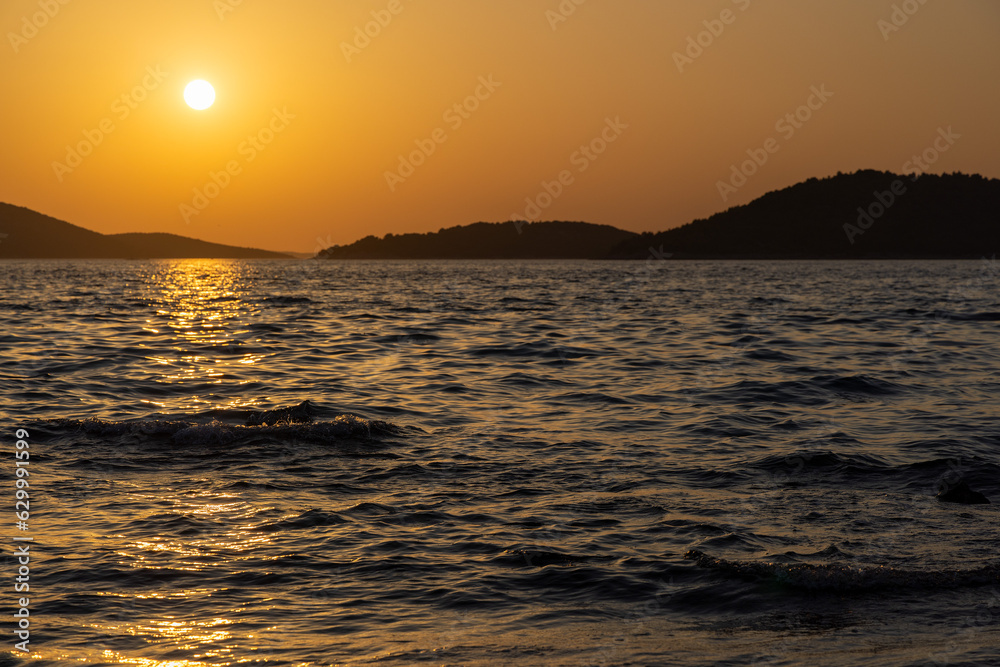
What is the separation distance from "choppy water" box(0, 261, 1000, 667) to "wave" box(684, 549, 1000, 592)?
27 mm

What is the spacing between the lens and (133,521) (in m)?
9.48

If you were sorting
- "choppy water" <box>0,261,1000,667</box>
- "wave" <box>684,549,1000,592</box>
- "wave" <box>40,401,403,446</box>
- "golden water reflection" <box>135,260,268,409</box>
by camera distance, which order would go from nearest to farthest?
"choppy water" <box>0,261,1000,667</box> < "wave" <box>684,549,1000,592</box> < "wave" <box>40,401,403,446</box> < "golden water reflection" <box>135,260,268,409</box>

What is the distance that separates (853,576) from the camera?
805cm

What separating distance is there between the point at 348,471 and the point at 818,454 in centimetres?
672

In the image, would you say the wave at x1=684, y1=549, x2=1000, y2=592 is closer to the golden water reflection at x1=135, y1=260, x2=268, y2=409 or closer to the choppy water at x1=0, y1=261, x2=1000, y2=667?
the choppy water at x1=0, y1=261, x2=1000, y2=667

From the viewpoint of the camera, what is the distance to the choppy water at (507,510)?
6938 mm

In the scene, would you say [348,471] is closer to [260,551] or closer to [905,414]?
[260,551]

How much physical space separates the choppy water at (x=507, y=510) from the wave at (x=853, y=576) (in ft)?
0.09

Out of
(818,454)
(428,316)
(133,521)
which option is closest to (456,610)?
(133,521)

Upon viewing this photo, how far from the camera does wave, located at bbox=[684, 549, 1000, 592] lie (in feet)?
26.1

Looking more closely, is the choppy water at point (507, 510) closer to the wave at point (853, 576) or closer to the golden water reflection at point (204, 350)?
the wave at point (853, 576)

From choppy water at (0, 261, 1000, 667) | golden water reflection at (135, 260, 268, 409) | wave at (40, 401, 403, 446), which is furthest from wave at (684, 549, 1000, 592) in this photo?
golden water reflection at (135, 260, 268, 409)

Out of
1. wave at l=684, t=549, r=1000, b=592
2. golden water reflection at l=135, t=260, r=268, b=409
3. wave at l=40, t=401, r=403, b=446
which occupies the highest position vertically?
golden water reflection at l=135, t=260, r=268, b=409

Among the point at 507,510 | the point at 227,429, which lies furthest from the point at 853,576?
the point at 227,429
